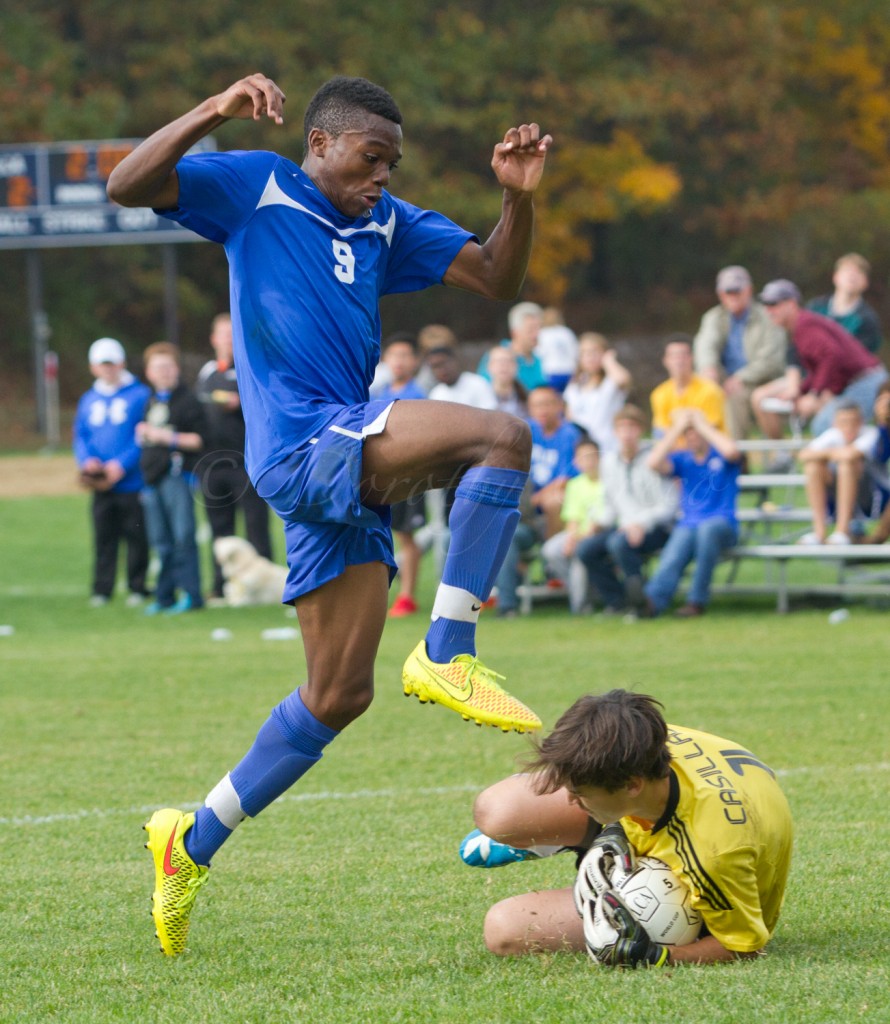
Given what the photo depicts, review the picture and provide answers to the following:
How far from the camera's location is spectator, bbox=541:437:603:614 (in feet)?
38.1

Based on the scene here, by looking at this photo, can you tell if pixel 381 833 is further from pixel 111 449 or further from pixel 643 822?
pixel 111 449

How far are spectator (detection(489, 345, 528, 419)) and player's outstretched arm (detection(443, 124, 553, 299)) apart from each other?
7454 millimetres

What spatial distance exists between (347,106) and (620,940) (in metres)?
2.41

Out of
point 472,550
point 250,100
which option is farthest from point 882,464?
point 250,100

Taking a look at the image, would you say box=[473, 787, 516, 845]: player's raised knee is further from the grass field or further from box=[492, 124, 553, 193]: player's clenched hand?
box=[492, 124, 553, 193]: player's clenched hand

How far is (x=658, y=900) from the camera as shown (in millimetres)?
3871

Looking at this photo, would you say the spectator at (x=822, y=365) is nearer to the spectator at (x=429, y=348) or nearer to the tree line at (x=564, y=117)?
the spectator at (x=429, y=348)

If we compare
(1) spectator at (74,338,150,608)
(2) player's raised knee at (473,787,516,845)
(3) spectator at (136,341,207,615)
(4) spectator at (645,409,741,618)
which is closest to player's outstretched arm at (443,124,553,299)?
(2) player's raised knee at (473,787,516,845)

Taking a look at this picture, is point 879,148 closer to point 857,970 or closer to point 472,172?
point 472,172

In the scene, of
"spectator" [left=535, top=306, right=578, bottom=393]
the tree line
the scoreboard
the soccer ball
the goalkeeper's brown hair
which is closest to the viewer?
the goalkeeper's brown hair

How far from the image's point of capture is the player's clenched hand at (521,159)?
4.26 m

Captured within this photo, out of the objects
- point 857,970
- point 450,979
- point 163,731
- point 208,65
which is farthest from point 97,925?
point 208,65

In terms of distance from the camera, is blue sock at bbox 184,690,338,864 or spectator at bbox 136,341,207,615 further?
spectator at bbox 136,341,207,615

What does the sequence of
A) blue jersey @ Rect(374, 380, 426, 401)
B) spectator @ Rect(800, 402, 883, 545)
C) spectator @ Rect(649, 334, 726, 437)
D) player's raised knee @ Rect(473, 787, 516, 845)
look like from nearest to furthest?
player's raised knee @ Rect(473, 787, 516, 845) < spectator @ Rect(800, 402, 883, 545) < spectator @ Rect(649, 334, 726, 437) < blue jersey @ Rect(374, 380, 426, 401)
